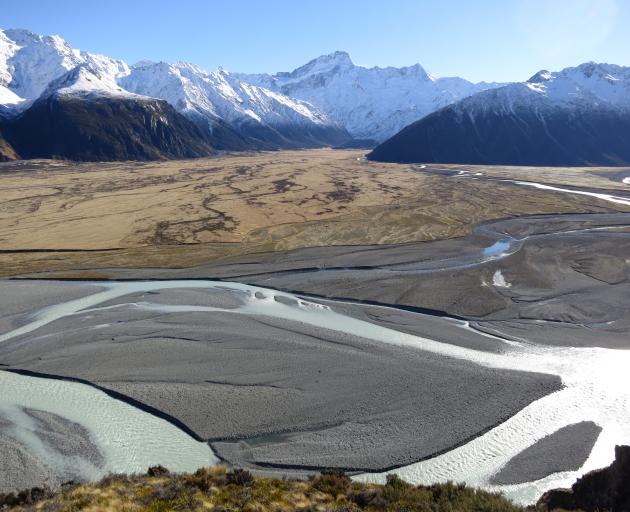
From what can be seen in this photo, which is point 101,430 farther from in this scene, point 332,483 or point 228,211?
point 228,211

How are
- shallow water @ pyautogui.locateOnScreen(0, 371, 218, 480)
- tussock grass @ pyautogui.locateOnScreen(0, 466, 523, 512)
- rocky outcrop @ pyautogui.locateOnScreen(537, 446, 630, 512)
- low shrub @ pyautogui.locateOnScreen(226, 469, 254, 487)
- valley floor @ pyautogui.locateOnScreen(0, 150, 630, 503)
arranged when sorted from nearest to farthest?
rocky outcrop @ pyautogui.locateOnScreen(537, 446, 630, 512) → tussock grass @ pyautogui.locateOnScreen(0, 466, 523, 512) → low shrub @ pyautogui.locateOnScreen(226, 469, 254, 487) → shallow water @ pyautogui.locateOnScreen(0, 371, 218, 480) → valley floor @ pyautogui.locateOnScreen(0, 150, 630, 503)

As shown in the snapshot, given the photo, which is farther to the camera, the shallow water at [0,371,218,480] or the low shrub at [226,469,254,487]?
the shallow water at [0,371,218,480]

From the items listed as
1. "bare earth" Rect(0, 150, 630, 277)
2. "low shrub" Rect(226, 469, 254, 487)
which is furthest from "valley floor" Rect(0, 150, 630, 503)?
"low shrub" Rect(226, 469, 254, 487)

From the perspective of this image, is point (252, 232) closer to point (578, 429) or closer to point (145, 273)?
point (145, 273)

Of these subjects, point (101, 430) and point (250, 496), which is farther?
point (101, 430)

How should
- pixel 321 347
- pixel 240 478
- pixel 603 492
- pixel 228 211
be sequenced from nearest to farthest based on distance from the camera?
pixel 603 492
pixel 240 478
pixel 321 347
pixel 228 211

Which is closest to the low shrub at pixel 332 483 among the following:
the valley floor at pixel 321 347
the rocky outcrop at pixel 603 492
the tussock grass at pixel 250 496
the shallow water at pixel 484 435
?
the tussock grass at pixel 250 496

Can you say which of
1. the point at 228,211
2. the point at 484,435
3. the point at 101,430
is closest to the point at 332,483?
the point at 484,435

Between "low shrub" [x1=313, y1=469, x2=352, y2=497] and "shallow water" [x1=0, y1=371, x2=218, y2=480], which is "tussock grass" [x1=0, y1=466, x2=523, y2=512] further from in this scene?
"shallow water" [x1=0, y1=371, x2=218, y2=480]

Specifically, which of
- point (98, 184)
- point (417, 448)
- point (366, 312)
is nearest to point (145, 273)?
point (366, 312)
